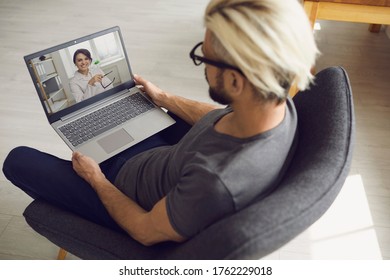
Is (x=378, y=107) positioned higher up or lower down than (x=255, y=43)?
lower down

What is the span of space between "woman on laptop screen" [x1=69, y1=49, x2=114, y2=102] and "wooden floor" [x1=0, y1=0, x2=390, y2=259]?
399 mm

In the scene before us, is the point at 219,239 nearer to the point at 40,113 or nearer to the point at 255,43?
the point at 255,43

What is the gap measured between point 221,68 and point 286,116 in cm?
19

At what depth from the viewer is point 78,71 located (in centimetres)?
122

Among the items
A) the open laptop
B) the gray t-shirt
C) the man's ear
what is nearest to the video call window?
the open laptop

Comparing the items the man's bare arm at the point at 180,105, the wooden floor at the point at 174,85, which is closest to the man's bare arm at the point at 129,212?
the man's bare arm at the point at 180,105

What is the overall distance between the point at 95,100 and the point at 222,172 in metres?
0.71

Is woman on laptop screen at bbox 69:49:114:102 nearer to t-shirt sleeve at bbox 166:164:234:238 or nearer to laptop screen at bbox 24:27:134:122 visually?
laptop screen at bbox 24:27:134:122

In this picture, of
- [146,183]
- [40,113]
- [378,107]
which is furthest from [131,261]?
[378,107]

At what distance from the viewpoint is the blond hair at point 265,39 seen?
730 millimetres

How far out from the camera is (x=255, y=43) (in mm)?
727

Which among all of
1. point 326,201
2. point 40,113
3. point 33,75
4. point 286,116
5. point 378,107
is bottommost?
point 378,107

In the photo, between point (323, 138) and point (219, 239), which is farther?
point (323, 138)

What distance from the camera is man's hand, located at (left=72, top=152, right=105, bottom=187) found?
1107 mm
